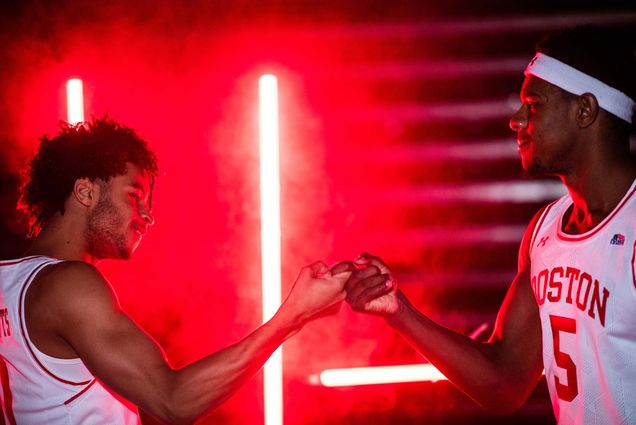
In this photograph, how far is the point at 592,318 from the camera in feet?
5.80

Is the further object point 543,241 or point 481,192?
point 481,192

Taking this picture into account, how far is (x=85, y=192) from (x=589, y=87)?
74.6 inches

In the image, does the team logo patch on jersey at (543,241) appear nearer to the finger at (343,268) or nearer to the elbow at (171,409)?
the finger at (343,268)

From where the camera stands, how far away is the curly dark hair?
2070mm

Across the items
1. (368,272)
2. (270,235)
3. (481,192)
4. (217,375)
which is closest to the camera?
(217,375)

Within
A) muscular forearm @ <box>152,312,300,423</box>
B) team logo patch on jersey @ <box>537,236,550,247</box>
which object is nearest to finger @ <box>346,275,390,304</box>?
muscular forearm @ <box>152,312,300,423</box>

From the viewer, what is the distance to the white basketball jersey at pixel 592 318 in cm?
171

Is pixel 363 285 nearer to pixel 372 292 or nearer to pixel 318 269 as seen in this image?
pixel 372 292

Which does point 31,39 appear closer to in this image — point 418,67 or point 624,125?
point 418,67

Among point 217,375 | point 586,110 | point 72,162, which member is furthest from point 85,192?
point 586,110

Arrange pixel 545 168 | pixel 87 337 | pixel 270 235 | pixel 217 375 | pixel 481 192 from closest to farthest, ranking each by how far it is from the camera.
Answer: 1. pixel 87 337
2. pixel 217 375
3. pixel 545 168
4. pixel 270 235
5. pixel 481 192

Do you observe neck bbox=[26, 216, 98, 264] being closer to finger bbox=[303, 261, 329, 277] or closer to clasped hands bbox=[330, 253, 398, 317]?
finger bbox=[303, 261, 329, 277]

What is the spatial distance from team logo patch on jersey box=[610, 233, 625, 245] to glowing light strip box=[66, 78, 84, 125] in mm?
2579

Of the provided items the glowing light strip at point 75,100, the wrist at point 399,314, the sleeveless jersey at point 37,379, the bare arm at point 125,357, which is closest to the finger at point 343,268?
the wrist at point 399,314
